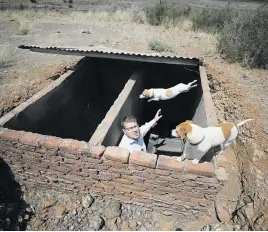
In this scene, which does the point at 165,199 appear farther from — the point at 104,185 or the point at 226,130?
the point at 226,130

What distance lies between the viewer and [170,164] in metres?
2.82

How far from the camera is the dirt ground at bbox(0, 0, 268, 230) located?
13.6 ft

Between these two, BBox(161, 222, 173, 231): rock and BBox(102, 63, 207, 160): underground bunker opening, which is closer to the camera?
BBox(161, 222, 173, 231): rock

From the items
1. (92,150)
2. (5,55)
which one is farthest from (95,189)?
(5,55)

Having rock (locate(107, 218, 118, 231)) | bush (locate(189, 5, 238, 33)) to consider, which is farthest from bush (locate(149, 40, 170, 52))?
rock (locate(107, 218, 118, 231))

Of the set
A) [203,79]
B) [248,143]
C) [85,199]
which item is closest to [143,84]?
[203,79]

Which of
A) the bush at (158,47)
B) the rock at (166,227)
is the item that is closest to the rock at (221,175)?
the rock at (166,227)

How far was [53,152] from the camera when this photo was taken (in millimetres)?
3125

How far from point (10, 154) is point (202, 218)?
282 centimetres

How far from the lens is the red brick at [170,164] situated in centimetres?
280

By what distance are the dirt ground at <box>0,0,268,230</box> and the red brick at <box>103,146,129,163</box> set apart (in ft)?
5.50

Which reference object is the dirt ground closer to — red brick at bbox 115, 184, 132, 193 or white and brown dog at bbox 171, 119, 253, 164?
white and brown dog at bbox 171, 119, 253, 164

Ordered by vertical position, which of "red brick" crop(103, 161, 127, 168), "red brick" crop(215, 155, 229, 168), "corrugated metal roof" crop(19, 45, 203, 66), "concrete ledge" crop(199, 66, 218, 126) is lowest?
"red brick" crop(103, 161, 127, 168)

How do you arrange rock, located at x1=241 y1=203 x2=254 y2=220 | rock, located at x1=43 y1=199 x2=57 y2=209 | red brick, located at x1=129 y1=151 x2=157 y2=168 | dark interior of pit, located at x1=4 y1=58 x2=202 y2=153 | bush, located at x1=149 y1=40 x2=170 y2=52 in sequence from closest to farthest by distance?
red brick, located at x1=129 y1=151 x2=157 y2=168 → rock, located at x1=241 y1=203 x2=254 y2=220 → rock, located at x1=43 y1=199 x2=57 y2=209 → dark interior of pit, located at x1=4 y1=58 x2=202 y2=153 → bush, located at x1=149 y1=40 x2=170 y2=52
